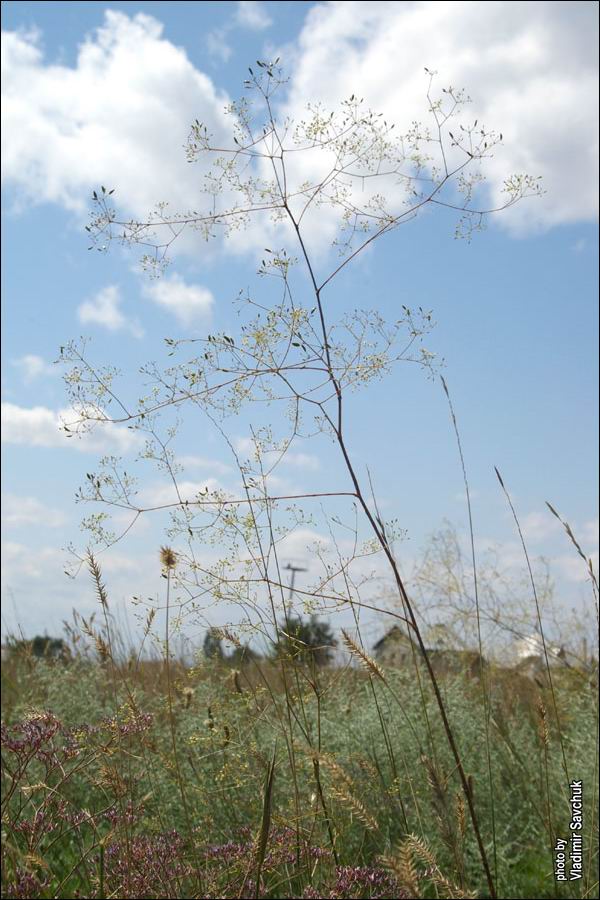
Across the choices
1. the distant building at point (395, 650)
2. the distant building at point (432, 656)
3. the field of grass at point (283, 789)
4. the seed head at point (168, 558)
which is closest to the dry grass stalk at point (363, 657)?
the field of grass at point (283, 789)

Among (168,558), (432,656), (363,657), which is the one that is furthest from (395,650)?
(363,657)

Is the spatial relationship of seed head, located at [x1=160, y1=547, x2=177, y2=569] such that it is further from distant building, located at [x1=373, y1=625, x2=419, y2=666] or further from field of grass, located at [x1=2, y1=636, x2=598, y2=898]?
distant building, located at [x1=373, y1=625, x2=419, y2=666]

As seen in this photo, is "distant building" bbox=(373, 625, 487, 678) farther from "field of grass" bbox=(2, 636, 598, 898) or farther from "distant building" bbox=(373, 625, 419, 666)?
"field of grass" bbox=(2, 636, 598, 898)

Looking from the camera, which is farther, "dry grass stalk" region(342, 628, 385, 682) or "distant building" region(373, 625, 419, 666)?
"distant building" region(373, 625, 419, 666)

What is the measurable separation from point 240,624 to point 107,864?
26.8 inches

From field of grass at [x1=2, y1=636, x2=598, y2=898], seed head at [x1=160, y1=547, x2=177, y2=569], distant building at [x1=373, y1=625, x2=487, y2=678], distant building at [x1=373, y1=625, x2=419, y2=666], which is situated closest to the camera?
field of grass at [x1=2, y1=636, x2=598, y2=898]

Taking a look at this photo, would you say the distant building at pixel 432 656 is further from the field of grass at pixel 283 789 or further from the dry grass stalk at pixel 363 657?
the dry grass stalk at pixel 363 657

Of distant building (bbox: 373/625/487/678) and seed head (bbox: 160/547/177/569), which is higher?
seed head (bbox: 160/547/177/569)

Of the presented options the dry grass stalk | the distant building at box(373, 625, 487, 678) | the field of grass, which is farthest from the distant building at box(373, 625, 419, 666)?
the dry grass stalk

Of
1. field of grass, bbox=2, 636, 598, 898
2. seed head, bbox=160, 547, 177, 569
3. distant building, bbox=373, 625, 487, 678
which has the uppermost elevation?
seed head, bbox=160, 547, 177, 569

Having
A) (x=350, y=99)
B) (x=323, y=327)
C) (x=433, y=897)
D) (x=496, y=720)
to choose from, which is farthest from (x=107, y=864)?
(x=496, y=720)

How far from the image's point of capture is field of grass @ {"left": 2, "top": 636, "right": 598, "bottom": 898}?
1.96 meters

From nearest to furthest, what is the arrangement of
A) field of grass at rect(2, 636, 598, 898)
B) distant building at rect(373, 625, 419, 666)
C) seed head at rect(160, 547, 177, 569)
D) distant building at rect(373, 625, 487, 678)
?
field of grass at rect(2, 636, 598, 898) → seed head at rect(160, 547, 177, 569) → distant building at rect(373, 625, 487, 678) → distant building at rect(373, 625, 419, 666)

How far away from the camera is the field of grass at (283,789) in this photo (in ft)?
6.42
